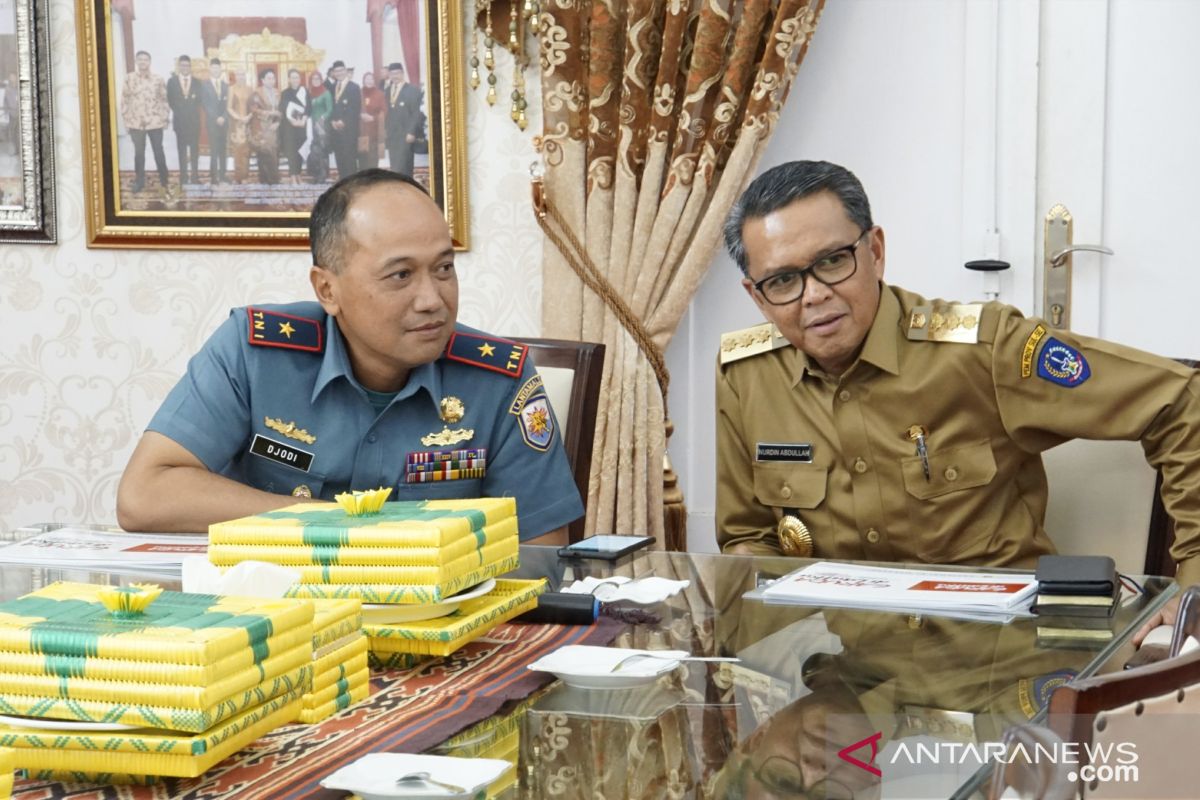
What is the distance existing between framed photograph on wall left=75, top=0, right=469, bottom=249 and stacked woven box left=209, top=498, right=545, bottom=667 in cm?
215

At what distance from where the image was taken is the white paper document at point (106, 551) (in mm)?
1790

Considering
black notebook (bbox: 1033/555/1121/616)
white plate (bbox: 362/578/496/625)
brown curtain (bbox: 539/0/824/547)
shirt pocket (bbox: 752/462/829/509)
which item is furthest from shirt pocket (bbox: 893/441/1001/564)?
brown curtain (bbox: 539/0/824/547)

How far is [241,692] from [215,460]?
1.31 m

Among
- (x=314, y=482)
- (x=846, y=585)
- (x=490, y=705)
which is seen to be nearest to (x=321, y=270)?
(x=314, y=482)

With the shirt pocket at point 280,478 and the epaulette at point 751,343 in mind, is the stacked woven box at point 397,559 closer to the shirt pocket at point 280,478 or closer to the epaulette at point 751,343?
the shirt pocket at point 280,478

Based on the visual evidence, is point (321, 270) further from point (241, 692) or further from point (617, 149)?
point (241, 692)

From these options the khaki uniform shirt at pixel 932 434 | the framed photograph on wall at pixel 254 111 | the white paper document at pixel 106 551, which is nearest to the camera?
the white paper document at pixel 106 551

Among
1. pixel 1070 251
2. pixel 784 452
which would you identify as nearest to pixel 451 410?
pixel 784 452

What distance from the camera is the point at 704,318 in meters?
3.50

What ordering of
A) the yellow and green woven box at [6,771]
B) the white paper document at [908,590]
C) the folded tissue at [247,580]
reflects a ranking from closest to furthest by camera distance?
the yellow and green woven box at [6,771] < the folded tissue at [247,580] < the white paper document at [908,590]

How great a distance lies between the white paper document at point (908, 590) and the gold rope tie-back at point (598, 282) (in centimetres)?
160

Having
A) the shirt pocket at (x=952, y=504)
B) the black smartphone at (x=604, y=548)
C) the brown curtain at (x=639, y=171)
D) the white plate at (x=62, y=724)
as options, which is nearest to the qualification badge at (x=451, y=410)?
the black smartphone at (x=604, y=548)

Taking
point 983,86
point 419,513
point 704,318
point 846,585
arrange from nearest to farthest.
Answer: point 419,513, point 846,585, point 983,86, point 704,318

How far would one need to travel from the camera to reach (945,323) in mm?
2215
